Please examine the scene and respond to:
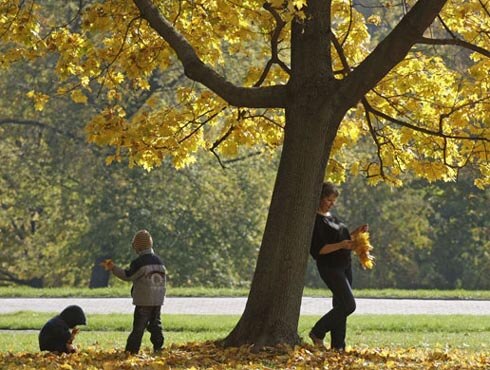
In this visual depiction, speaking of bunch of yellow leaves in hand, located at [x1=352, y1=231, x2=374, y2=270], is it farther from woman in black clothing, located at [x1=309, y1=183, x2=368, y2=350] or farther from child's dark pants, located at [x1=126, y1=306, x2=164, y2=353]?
child's dark pants, located at [x1=126, y1=306, x2=164, y2=353]

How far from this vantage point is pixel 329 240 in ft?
39.0

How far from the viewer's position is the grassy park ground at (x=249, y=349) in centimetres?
1110

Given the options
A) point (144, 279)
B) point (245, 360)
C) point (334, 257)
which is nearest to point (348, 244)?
point (334, 257)

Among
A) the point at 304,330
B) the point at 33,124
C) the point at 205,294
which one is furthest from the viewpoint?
the point at 33,124

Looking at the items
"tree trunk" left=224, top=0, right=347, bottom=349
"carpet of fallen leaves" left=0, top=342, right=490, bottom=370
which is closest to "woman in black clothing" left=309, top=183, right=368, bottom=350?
"tree trunk" left=224, top=0, right=347, bottom=349

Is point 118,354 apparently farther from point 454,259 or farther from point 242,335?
point 454,259

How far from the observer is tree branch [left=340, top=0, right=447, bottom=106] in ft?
37.9

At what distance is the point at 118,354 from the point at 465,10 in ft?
17.4

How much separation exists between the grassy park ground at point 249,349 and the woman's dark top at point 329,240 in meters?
0.85

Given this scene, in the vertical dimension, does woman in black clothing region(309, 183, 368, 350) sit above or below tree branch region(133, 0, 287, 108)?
below

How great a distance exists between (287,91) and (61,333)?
130 inches

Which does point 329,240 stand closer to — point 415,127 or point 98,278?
point 415,127

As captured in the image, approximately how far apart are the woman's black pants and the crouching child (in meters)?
2.39

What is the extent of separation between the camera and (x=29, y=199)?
38.5 meters
